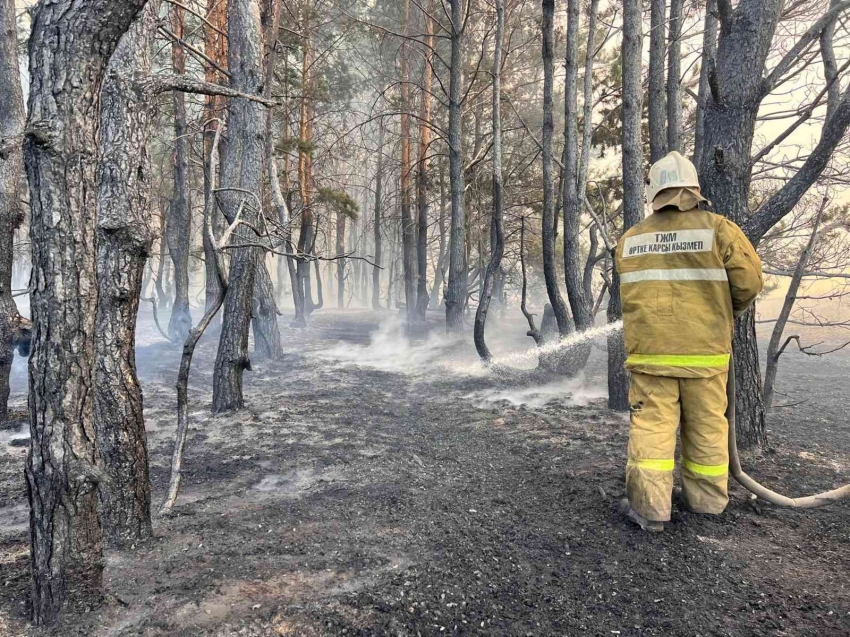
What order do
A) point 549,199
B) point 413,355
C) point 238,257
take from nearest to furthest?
point 238,257
point 549,199
point 413,355

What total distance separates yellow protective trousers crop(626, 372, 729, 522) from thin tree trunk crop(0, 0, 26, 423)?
6525 millimetres

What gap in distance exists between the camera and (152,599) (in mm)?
2527

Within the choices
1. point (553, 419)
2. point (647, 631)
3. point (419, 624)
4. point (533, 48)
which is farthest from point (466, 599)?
point (533, 48)

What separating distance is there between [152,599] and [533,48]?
672 inches

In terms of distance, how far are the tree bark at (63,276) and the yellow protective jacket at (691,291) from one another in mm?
3070

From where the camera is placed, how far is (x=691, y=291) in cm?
322

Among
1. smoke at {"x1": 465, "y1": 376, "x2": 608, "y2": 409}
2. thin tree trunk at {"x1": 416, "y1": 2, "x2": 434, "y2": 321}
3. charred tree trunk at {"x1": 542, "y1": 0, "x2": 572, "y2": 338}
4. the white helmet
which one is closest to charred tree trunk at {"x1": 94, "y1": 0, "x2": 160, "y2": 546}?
the white helmet

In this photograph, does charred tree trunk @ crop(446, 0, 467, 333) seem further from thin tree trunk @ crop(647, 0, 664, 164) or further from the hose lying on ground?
the hose lying on ground

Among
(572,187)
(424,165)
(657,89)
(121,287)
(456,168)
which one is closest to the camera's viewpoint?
(121,287)

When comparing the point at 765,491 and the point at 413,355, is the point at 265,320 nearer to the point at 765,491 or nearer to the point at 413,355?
the point at 413,355

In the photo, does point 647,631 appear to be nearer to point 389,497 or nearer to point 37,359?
point 389,497

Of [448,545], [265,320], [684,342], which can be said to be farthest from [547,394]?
[265,320]

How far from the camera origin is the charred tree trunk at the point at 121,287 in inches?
119

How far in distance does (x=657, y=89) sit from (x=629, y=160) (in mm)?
1683
